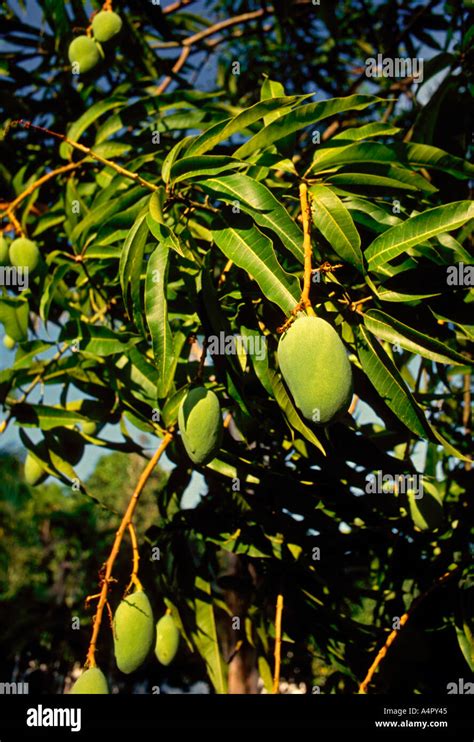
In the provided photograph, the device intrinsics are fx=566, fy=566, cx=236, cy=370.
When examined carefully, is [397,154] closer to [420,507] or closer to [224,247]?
[224,247]

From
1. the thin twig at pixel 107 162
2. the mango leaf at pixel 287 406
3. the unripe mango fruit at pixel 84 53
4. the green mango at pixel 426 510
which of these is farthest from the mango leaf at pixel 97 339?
the unripe mango fruit at pixel 84 53

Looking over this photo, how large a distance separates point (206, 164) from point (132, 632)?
35.9 inches

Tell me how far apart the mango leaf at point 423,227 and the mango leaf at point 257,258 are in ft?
0.63

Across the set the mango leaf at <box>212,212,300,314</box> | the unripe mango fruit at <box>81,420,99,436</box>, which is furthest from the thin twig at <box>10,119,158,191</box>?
the unripe mango fruit at <box>81,420,99,436</box>

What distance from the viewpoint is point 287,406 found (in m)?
0.97

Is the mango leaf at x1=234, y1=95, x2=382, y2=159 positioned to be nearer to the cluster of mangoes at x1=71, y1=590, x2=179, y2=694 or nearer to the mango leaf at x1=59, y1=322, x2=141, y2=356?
the mango leaf at x1=59, y1=322, x2=141, y2=356

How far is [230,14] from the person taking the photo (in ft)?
11.9

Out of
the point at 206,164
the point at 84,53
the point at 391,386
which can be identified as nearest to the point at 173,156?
the point at 206,164

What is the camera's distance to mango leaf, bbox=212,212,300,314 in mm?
874

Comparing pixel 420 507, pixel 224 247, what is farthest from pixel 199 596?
pixel 224 247

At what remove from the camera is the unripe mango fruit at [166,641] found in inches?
55.8

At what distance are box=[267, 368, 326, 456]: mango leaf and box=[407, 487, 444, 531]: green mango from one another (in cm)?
61

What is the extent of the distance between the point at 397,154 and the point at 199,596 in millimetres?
1241

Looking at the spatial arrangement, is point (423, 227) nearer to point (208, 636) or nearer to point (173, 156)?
point (173, 156)
